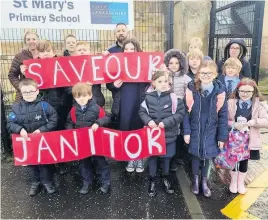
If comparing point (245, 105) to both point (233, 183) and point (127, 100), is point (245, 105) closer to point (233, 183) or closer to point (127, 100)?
point (233, 183)

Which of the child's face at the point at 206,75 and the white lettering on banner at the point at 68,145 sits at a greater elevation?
the child's face at the point at 206,75

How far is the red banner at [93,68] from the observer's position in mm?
3859

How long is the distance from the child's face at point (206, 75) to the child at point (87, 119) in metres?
1.17

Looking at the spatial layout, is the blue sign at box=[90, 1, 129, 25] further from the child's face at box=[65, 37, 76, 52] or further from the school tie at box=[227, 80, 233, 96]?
the school tie at box=[227, 80, 233, 96]

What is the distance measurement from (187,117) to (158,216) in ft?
3.66

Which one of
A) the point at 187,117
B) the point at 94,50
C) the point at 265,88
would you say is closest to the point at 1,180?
the point at 187,117

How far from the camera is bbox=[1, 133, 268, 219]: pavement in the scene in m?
3.30

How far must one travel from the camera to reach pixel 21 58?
3.99 m

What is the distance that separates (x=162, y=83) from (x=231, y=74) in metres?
1.03

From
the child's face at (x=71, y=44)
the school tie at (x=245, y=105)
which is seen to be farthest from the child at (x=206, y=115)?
the child's face at (x=71, y=44)

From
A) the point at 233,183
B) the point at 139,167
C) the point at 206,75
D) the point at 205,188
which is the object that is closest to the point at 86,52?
the point at 206,75

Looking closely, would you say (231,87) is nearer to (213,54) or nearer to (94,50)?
(213,54)

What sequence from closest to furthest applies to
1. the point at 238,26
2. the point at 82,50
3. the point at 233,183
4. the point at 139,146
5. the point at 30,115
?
the point at 30,115, the point at 139,146, the point at 233,183, the point at 82,50, the point at 238,26

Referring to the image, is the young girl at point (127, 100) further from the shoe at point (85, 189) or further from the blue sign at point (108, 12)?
the blue sign at point (108, 12)
